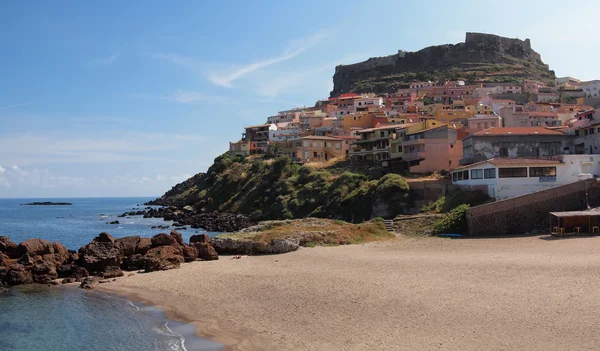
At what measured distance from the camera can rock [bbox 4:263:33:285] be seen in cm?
2683

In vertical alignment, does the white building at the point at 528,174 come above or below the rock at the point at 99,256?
above

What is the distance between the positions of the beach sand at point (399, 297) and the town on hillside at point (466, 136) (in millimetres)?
10398

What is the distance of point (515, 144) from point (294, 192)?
2711cm

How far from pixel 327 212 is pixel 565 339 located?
141 feet

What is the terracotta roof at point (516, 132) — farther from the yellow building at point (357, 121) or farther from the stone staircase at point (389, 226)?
the yellow building at point (357, 121)

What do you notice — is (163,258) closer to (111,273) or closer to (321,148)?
(111,273)

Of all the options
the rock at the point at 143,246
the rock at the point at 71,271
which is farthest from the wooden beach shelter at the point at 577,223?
the rock at the point at 71,271

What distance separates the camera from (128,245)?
31.4 m

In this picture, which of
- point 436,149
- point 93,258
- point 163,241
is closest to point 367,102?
point 436,149

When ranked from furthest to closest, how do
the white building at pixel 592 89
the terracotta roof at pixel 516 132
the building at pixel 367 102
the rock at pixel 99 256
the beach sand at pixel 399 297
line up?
the white building at pixel 592 89
the building at pixel 367 102
the terracotta roof at pixel 516 132
the rock at pixel 99 256
the beach sand at pixel 399 297

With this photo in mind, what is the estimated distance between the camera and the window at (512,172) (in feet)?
123

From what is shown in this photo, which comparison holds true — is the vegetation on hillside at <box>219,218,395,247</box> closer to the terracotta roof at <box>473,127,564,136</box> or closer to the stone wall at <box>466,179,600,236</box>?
the stone wall at <box>466,179,600,236</box>

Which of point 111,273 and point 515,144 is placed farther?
point 515,144

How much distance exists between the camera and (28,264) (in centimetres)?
2811
